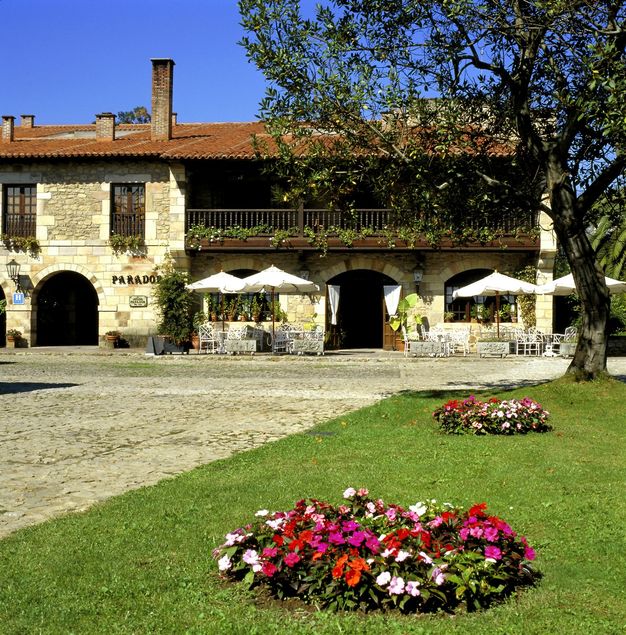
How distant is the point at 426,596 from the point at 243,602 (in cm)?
83

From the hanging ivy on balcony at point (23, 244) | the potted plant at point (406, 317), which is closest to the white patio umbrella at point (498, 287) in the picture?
the potted plant at point (406, 317)

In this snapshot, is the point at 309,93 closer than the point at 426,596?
No

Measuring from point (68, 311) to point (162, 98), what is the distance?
879 centimetres

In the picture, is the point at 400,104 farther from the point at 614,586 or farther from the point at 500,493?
the point at 614,586

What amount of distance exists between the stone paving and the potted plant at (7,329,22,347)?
10.9 feet

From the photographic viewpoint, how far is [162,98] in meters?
27.0

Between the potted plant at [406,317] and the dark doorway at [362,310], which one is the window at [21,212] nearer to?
the dark doorway at [362,310]

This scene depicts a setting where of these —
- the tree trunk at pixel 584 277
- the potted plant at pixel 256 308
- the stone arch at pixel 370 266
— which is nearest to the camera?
the tree trunk at pixel 584 277

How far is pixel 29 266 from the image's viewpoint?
1020 inches

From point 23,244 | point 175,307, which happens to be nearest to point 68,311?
point 23,244

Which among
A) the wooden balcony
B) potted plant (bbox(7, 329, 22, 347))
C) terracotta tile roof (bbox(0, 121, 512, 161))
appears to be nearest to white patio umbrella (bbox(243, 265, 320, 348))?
the wooden balcony

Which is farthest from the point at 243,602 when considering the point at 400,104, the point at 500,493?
the point at 400,104

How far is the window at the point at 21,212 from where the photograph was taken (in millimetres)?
26109

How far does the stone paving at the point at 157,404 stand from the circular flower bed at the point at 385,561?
1975 millimetres
